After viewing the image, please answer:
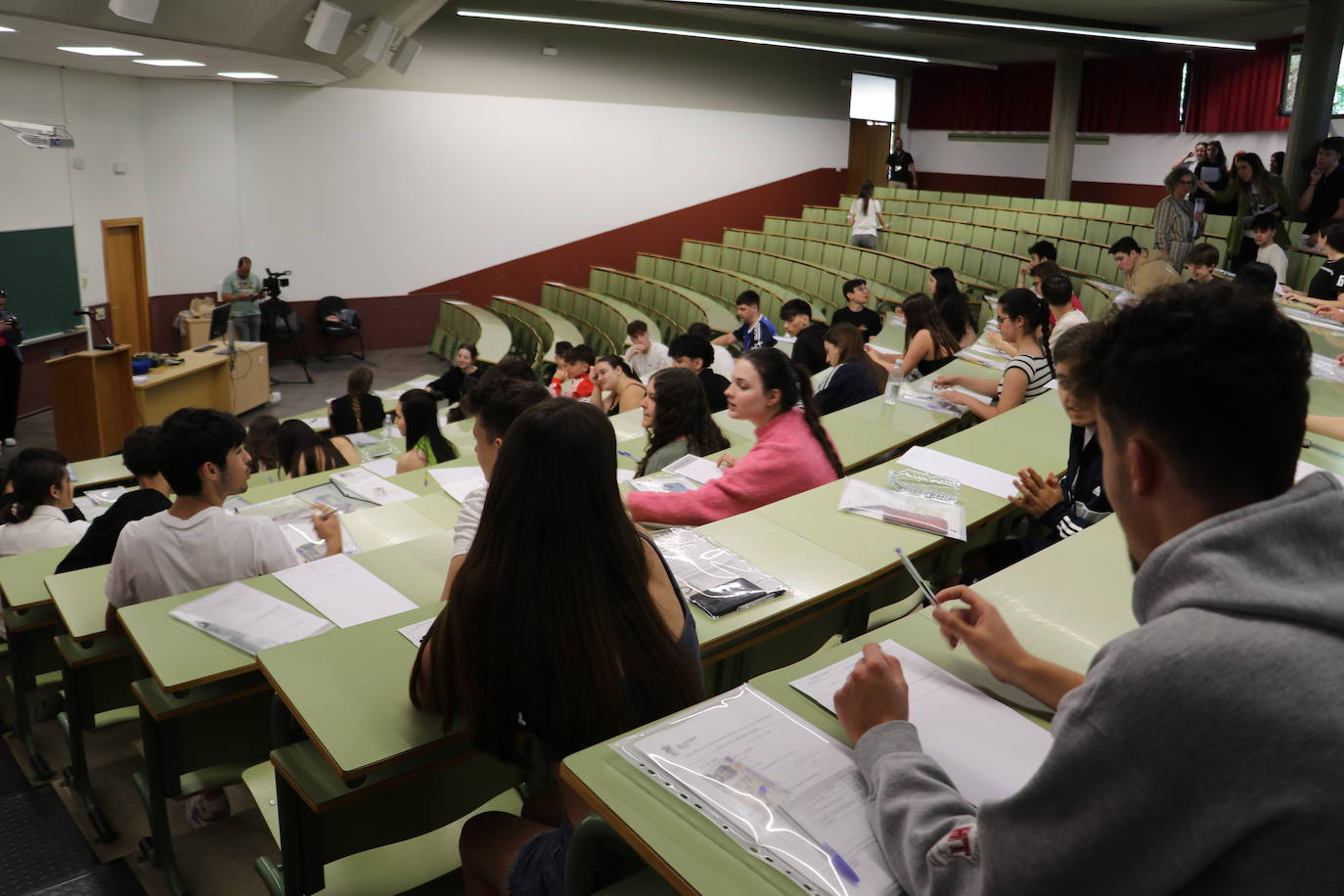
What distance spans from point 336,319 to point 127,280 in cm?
214

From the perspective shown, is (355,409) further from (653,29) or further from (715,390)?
(653,29)

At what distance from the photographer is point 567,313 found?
11.7 meters

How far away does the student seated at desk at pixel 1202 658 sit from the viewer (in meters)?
0.75

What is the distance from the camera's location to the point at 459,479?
152 inches

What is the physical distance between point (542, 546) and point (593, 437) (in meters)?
0.20

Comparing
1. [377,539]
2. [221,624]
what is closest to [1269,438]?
[221,624]

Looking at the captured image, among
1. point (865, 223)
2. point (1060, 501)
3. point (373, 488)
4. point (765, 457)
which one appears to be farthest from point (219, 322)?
point (1060, 501)

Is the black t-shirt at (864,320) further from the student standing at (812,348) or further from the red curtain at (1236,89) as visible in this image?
the red curtain at (1236,89)

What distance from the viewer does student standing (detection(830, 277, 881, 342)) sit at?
739cm

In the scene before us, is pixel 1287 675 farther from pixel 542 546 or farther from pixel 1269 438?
pixel 542 546

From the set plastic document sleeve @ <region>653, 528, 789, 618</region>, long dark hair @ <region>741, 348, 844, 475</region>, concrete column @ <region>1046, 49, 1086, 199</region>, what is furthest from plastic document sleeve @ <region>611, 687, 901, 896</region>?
concrete column @ <region>1046, 49, 1086, 199</region>

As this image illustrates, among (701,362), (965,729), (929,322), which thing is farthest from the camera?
(701,362)

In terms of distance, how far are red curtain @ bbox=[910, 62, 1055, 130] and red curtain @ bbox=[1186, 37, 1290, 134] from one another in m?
2.04

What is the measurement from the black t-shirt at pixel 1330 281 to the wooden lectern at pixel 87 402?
8583 mm
